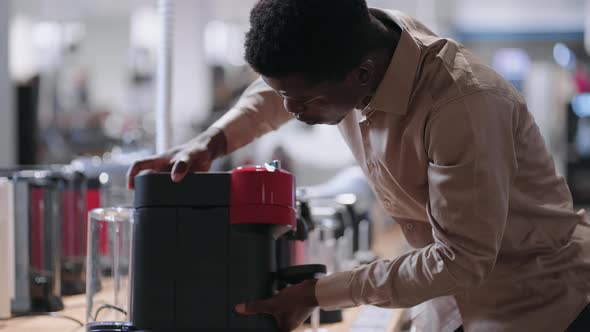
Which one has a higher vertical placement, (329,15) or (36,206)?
(329,15)

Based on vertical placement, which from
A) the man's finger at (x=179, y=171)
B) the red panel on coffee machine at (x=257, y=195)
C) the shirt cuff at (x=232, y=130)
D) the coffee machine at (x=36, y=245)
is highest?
the shirt cuff at (x=232, y=130)

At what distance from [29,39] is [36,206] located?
6576 mm

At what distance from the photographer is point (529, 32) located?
1095cm

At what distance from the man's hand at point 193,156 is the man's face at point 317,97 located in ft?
0.87

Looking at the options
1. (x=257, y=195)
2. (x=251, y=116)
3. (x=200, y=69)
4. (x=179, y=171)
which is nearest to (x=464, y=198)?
(x=257, y=195)

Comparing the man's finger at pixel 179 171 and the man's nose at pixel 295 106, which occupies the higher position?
the man's nose at pixel 295 106

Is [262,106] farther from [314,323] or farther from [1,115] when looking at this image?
[1,115]

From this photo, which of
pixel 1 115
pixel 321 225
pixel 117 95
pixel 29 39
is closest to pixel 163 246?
pixel 321 225

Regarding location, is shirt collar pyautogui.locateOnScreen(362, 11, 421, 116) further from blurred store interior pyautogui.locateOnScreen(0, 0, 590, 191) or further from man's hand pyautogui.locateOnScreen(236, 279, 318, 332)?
blurred store interior pyautogui.locateOnScreen(0, 0, 590, 191)

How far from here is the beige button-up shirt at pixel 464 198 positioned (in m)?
1.12

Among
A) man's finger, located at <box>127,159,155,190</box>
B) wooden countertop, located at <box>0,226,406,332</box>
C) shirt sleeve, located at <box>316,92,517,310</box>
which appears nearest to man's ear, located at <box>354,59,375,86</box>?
shirt sleeve, located at <box>316,92,517,310</box>

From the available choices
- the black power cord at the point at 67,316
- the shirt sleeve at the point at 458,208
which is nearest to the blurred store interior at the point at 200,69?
the black power cord at the point at 67,316

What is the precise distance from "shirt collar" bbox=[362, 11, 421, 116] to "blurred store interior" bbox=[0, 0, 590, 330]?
4179 mm

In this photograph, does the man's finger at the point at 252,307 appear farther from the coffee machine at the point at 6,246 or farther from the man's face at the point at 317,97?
the coffee machine at the point at 6,246
